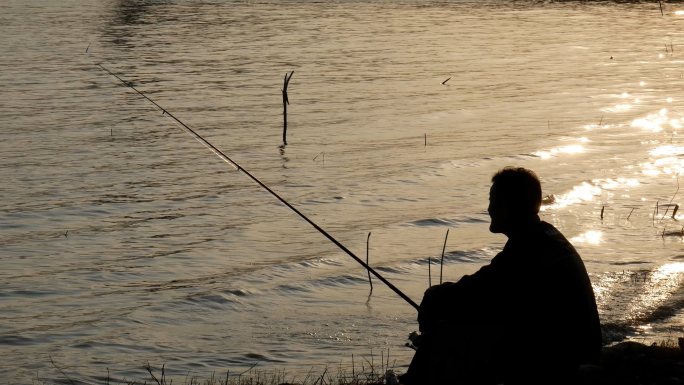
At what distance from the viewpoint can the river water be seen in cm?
729

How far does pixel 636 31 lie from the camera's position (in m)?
30.0

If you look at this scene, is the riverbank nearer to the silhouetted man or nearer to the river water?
the river water

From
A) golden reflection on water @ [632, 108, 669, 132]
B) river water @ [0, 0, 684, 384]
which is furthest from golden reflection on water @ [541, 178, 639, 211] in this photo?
golden reflection on water @ [632, 108, 669, 132]

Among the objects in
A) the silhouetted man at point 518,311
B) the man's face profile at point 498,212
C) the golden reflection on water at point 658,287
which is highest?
the man's face profile at point 498,212

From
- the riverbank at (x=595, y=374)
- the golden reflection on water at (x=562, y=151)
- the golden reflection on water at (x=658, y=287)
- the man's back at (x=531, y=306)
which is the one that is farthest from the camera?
the golden reflection on water at (x=562, y=151)

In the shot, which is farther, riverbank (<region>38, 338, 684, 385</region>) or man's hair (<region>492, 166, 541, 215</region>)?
riverbank (<region>38, 338, 684, 385</region>)

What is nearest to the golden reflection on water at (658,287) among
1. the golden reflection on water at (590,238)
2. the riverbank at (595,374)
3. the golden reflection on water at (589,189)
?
the riverbank at (595,374)

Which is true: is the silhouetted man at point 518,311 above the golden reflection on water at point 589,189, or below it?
above

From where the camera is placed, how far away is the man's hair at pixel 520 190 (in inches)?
140

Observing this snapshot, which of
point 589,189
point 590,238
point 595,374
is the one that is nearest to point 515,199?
point 595,374

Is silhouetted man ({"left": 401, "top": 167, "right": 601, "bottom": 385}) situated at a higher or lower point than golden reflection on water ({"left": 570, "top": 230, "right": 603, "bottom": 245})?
higher

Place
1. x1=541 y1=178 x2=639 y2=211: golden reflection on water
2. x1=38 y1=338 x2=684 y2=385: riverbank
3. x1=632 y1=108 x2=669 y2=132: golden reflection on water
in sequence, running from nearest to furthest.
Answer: x1=38 y1=338 x2=684 y2=385: riverbank < x1=541 y1=178 x2=639 y2=211: golden reflection on water < x1=632 y1=108 x2=669 y2=132: golden reflection on water

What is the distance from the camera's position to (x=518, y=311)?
350 cm

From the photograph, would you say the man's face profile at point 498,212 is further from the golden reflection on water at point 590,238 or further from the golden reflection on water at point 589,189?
the golden reflection on water at point 589,189
